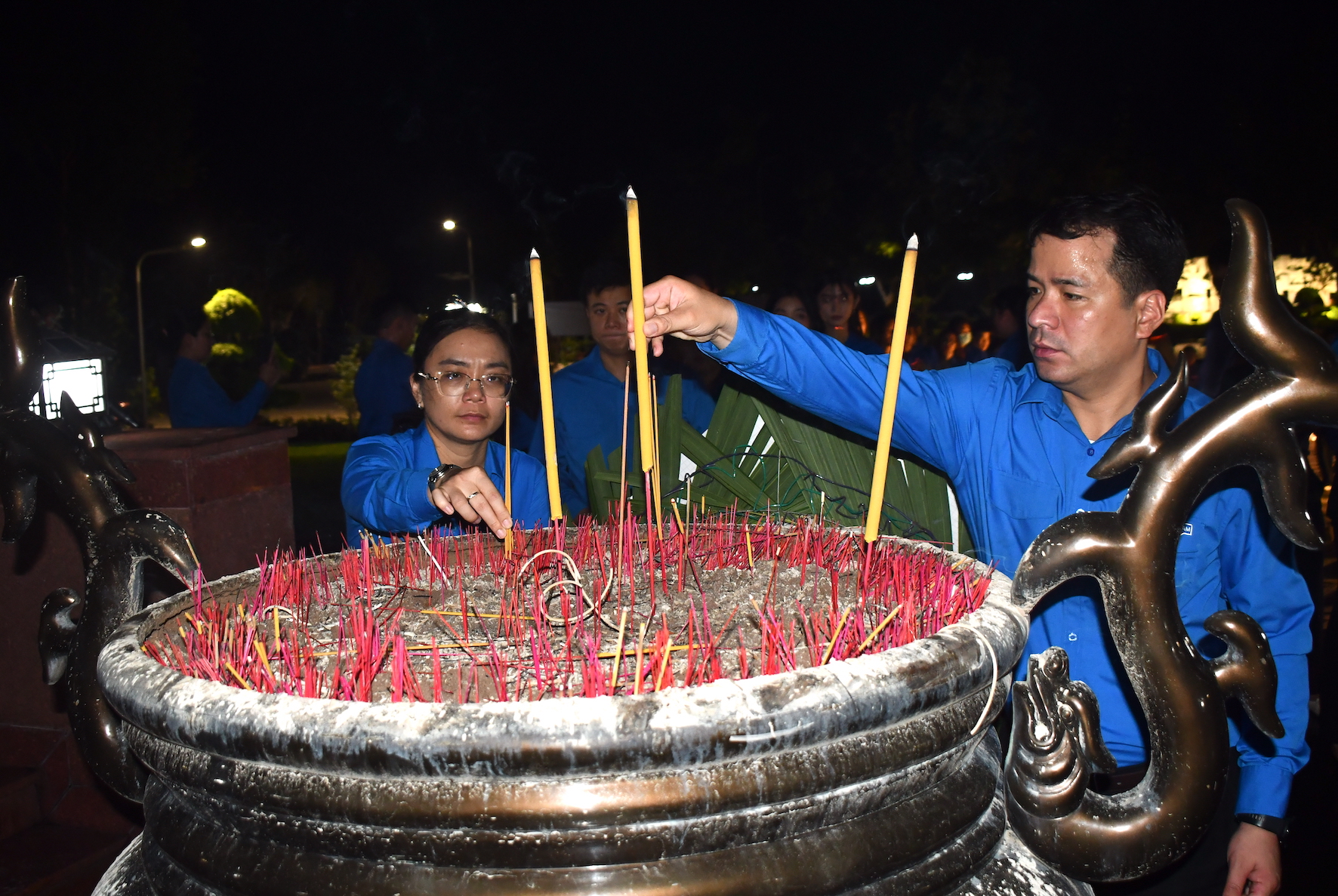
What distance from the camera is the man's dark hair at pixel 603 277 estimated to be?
4.02 m

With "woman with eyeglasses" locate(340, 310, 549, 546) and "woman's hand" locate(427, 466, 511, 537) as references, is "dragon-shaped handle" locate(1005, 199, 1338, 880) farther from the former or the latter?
"woman with eyeglasses" locate(340, 310, 549, 546)

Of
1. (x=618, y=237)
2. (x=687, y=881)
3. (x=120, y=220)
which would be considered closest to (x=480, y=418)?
(x=687, y=881)

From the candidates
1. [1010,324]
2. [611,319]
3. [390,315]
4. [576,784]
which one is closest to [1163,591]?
[576,784]

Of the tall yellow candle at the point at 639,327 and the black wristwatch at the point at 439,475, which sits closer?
the tall yellow candle at the point at 639,327

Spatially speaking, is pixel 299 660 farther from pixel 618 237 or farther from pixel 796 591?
pixel 618 237

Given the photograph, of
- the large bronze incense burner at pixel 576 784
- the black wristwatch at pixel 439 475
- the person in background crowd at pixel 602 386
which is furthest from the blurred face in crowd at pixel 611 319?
the large bronze incense burner at pixel 576 784

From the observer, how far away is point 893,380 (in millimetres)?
1420

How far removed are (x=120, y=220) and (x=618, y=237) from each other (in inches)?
420

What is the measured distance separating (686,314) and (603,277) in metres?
2.31

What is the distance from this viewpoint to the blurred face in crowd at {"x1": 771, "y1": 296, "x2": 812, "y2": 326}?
5.38 m

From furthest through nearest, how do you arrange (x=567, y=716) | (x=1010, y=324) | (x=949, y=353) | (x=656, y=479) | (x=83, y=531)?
(x=949, y=353) → (x=1010, y=324) → (x=656, y=479) → (x=83, y=531) → (x=567, y=716)

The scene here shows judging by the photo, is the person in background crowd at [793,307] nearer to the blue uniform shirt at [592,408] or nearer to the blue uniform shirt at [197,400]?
the blue uniform shirt at [592,408]

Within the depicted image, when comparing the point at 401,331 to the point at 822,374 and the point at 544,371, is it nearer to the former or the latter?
the point at 822,374

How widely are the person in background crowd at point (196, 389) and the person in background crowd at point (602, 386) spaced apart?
281 centimetres
